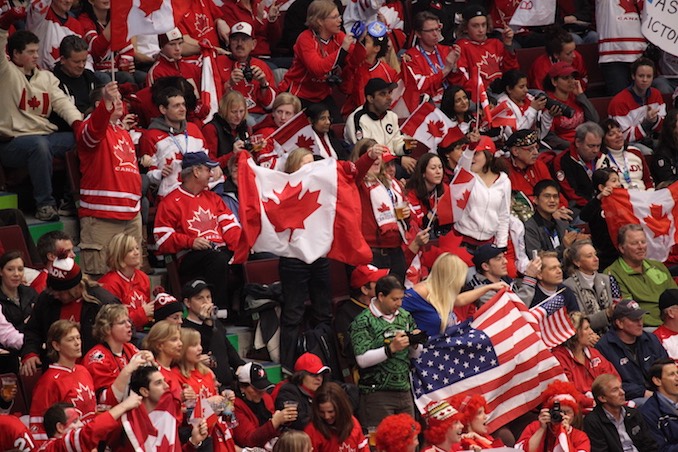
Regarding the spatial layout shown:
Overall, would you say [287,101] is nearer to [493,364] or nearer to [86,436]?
[493,364]

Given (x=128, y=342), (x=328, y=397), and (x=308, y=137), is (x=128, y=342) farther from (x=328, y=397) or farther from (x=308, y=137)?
(x=308, y=137)

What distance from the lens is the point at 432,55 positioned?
16312mm

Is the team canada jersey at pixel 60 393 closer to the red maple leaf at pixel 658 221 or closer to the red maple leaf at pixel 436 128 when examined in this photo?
the red maple leaf at pixel 436 128

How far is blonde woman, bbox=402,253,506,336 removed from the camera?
40.8ft

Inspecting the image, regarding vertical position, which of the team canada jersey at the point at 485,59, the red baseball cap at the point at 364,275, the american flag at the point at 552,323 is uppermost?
the red baseball cap at the point at 364,275

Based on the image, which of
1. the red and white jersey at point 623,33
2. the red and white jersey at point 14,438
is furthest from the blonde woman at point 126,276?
the red and white jersey at point 623,33

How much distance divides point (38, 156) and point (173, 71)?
2046 millimetres

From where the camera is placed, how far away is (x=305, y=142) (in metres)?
14.1

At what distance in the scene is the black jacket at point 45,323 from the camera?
1104 centimetres

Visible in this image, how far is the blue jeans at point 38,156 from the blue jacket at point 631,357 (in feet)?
15.0

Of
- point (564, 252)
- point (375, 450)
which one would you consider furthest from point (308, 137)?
point (375, 450)

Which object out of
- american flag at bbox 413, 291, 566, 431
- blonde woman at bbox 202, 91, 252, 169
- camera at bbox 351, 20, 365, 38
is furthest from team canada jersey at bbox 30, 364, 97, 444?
camera at bbox 351, 20, 365, 38

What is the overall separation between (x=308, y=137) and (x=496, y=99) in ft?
9.91

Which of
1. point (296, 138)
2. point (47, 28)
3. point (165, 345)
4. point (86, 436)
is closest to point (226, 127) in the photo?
point (296, 138)
